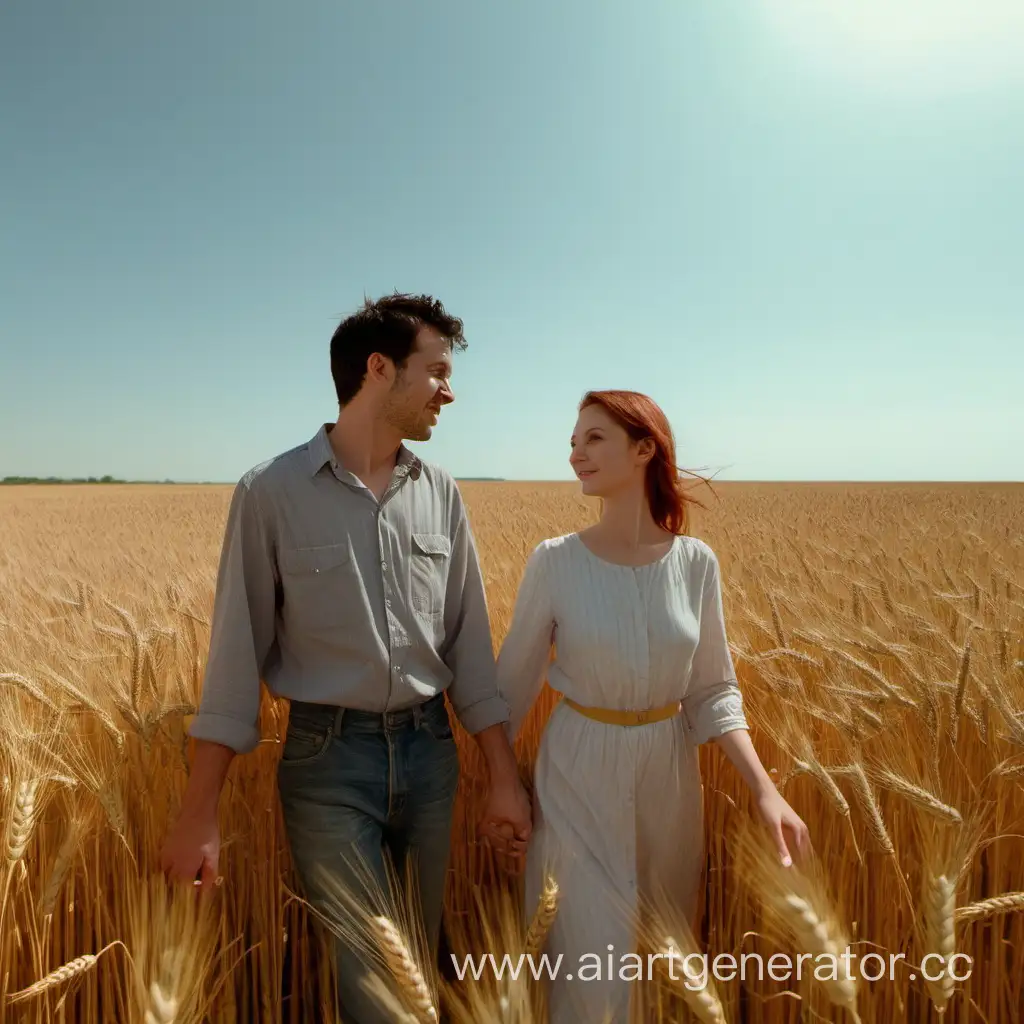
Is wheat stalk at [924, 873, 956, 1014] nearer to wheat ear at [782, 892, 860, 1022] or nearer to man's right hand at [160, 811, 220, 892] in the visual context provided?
wheat ear at [782, 892, 860, 1022]

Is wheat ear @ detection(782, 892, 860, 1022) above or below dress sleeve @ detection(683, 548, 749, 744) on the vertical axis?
below

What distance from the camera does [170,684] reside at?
1778 mm

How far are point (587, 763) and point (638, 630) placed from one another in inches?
12.1

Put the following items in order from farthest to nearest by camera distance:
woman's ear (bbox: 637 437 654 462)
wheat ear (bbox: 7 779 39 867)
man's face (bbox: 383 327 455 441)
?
1. woman's ear (bbox: 637 437 654 462)
2. man's face (bbox: 383 327 455 441)
3. wheat ear (bbox: 7 779 39 867)

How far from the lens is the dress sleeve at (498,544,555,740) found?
5.16 ft

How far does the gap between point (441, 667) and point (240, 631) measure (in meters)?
0.44

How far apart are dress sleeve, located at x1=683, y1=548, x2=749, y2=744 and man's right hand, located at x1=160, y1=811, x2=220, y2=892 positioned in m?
1.05

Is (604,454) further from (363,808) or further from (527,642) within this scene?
(363,808)

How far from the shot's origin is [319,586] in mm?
1436

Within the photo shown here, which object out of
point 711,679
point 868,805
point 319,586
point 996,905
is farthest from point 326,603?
point 996,905

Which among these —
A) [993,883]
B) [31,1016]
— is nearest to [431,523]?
[31,1016]

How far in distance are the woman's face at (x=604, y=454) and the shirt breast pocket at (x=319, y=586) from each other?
1.84 feet

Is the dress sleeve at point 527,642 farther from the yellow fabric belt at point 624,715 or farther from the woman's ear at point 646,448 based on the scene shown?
the woman's ear at point 646,448

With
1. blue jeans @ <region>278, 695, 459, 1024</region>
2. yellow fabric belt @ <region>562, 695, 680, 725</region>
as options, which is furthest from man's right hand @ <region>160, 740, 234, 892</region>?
yellow fabric belt @ <region>562, 695, 680, 725</region>
